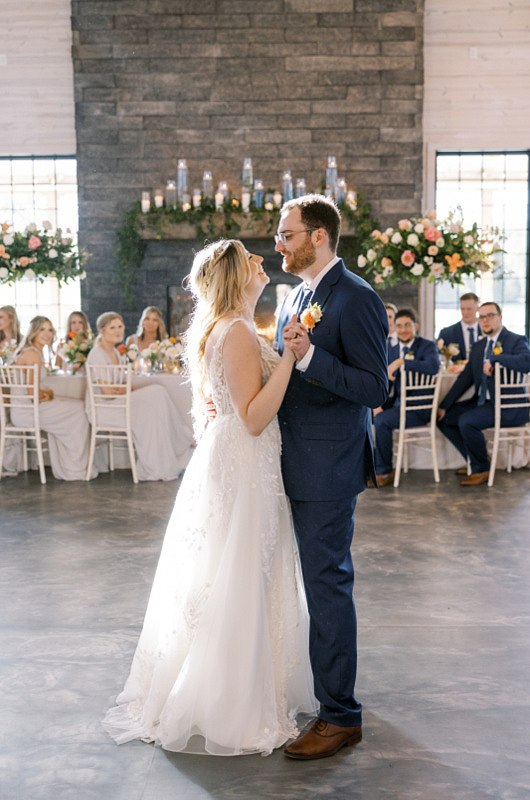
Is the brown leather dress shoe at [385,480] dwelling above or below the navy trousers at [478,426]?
below

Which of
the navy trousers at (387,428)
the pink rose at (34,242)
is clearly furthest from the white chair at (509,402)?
the pink rose at (34,242)

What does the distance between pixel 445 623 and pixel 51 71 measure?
9709 millimetres

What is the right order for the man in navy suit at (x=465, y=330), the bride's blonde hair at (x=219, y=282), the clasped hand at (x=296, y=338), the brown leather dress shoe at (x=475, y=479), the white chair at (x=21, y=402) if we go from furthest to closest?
the man in navy suit at (x=465, y=330), the white chair at (x=21, y=402), the brown leather dress shoe at (x=475, y=479), the bride's blonde hair at (x=219, y=282), the clasped hand at (x=296, y=338)

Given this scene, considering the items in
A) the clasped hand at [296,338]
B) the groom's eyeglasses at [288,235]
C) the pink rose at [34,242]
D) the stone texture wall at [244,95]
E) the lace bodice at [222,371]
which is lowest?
the lace bodice at [222,371]

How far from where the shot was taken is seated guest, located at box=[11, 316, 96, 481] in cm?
785

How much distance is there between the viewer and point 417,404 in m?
8.04

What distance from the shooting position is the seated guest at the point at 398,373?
7.65 metres

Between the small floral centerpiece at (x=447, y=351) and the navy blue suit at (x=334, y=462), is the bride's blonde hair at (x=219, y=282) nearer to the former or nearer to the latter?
the navy blue suit at (x=334, y=462)

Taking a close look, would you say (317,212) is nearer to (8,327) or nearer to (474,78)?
(8,327)

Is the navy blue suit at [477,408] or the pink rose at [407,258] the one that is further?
the pink rose at [407,258]

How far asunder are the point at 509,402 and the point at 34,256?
458 centimetres

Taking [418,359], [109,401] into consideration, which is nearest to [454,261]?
[418,359]

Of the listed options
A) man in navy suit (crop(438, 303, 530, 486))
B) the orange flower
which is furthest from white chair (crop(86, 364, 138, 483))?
the orange flower

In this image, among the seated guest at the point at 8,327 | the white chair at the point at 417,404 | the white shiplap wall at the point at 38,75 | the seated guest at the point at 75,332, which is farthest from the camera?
the white shiplap wall at the point at 38,75
